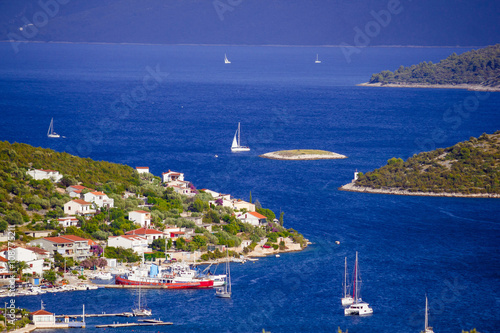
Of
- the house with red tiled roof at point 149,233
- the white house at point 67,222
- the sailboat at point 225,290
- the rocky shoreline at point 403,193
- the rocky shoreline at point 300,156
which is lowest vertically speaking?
the sailboat at point 225,290

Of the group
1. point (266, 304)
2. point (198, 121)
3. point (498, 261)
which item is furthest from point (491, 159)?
point (198, 121)

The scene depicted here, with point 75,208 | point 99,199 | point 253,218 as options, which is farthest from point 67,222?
point 253,218

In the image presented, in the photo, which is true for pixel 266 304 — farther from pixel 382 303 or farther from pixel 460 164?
pixel 460 164

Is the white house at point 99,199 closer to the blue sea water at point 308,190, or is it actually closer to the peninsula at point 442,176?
the blue sea water at point 308,190

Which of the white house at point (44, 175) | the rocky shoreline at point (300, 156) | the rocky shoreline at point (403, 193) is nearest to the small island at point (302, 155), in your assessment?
the rocky shoreline at point (300, 156)

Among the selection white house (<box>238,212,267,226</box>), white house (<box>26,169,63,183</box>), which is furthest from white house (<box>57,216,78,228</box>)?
white house (<box>238,212,267,226</box>)

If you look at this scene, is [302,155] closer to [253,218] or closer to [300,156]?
[300,156]
